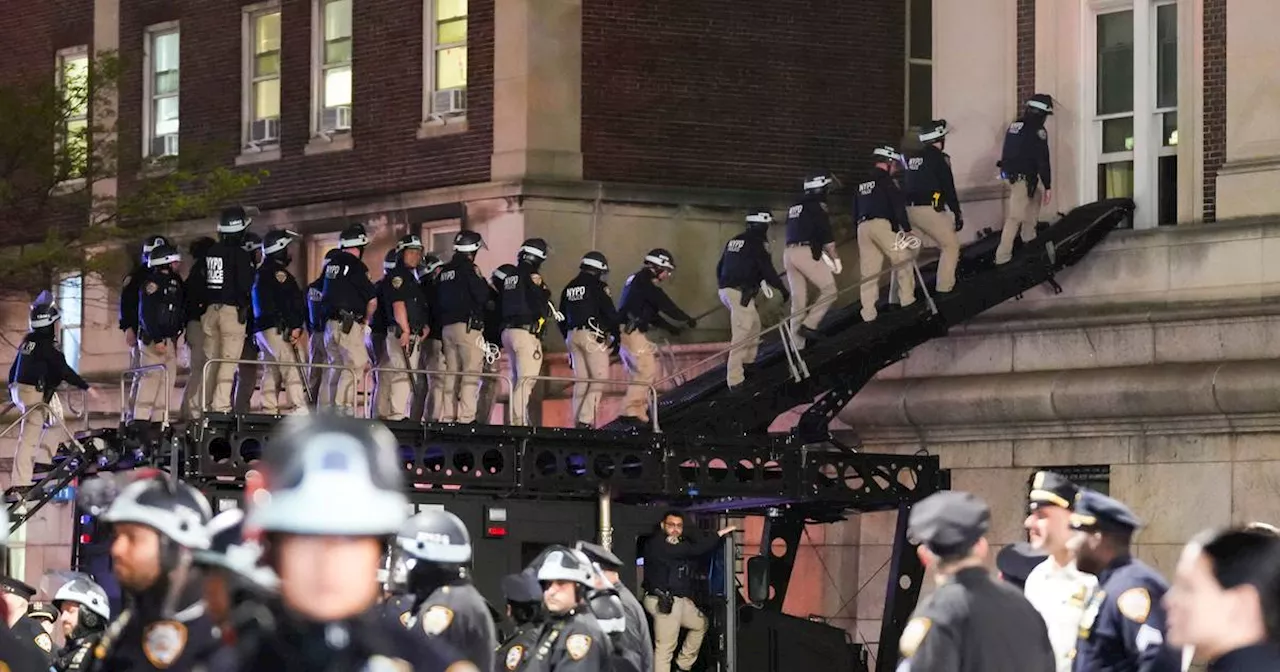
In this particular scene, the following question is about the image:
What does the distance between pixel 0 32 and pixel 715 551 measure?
66.1 ft

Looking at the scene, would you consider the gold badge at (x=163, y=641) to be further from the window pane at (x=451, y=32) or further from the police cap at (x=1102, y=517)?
the window pane at (x=451, y=32)

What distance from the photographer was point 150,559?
283 inches

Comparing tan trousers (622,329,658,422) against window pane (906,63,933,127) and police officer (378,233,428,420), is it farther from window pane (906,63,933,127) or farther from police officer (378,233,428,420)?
window pane (906,63,933,127)

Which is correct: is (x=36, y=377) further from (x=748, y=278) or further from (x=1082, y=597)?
(x=1082, y=597)

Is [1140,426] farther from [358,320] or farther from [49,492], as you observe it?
[49,492]

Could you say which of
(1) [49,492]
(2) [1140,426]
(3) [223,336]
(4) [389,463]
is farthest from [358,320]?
(4) [389,463]

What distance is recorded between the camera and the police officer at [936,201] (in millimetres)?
25062

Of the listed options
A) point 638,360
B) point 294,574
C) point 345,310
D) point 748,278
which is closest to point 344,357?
point 345,310

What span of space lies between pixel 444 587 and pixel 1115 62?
18.1 metres

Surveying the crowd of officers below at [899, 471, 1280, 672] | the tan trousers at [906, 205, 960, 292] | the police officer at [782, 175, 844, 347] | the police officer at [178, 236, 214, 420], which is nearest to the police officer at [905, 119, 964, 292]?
the tan trousers at [906, 205, 960, 292]

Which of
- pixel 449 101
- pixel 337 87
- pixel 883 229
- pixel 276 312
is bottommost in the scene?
pixel 276 312

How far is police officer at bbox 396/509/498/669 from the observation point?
10.4 m

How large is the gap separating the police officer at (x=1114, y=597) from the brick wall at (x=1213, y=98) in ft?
52.0

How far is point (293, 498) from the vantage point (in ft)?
15.9
